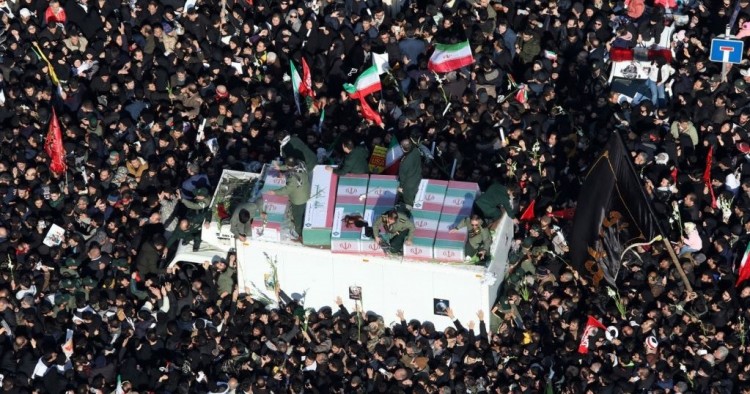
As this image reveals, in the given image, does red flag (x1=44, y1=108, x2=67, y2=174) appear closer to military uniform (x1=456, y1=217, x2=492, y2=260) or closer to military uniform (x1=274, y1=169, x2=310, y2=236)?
military uniform (x1=274, y1=169, x2=310, y2=236)

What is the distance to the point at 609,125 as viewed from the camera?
29.2 metres

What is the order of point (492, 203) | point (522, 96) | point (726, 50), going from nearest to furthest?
point (492, 203), point (726, 50), point (522, 96)

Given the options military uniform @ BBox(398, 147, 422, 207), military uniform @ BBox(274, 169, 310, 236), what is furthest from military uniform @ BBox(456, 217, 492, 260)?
military uniform @ BBox(274, 169, 310, 236)

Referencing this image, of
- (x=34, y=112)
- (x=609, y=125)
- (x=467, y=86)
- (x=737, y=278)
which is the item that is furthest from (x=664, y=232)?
(x=34, y=112)

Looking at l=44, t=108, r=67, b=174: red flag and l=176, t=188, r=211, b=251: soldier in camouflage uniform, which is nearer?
l=176, t=188, r=211, b=251: soldier in camouflage uniform

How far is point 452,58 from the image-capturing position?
3008 cm

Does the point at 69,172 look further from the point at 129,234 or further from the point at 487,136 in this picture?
the point at 487,136

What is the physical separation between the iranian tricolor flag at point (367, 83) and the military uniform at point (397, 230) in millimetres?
3757

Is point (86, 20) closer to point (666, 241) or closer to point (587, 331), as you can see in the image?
point (587, 331)

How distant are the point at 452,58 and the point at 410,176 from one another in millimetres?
3391

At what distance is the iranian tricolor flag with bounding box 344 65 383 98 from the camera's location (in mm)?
29939

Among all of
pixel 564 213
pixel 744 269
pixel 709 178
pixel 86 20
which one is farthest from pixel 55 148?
pixel 744 269

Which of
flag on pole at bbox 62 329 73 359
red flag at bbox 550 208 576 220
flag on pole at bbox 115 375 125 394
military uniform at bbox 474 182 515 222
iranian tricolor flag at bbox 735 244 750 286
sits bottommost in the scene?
flag on pole at bbox 115 375 125 394

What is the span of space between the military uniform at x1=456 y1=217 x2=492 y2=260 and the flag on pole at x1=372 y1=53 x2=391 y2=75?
470cm
